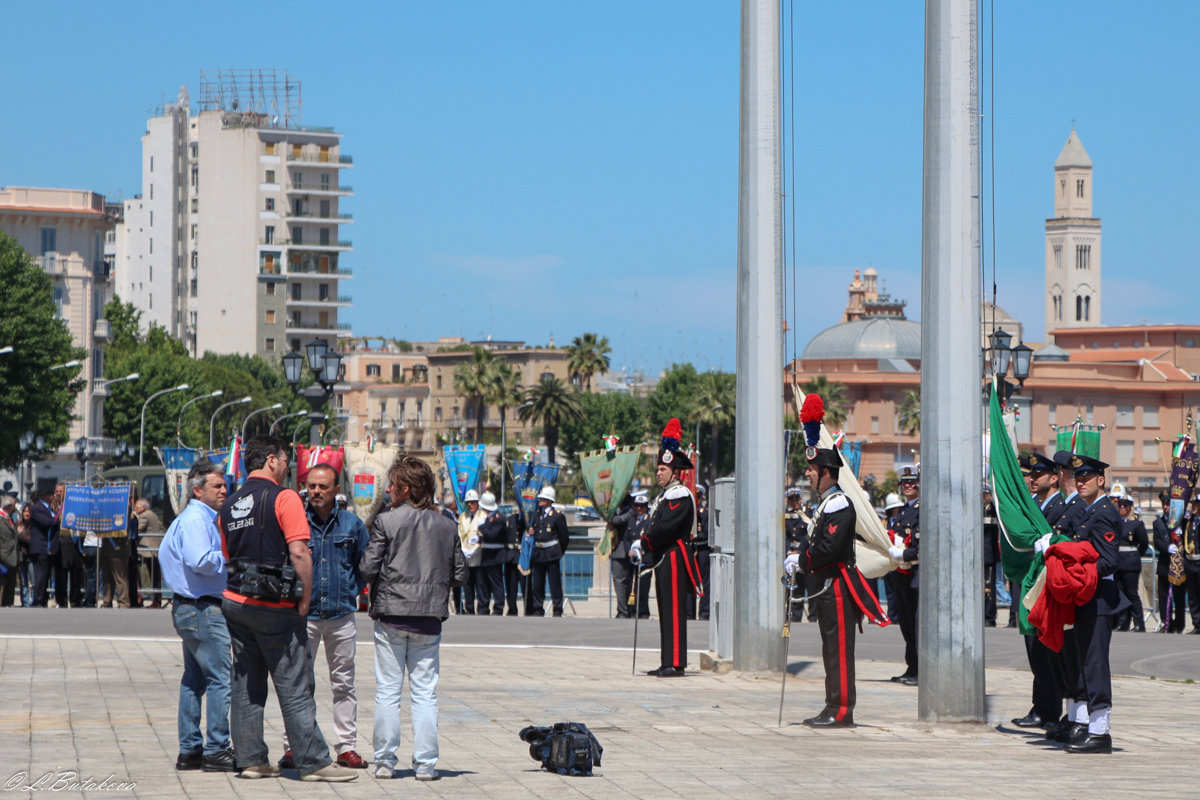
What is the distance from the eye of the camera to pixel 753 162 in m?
15.2

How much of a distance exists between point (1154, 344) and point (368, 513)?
522 feet

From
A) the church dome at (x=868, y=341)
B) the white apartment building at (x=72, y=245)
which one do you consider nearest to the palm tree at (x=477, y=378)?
the white apartment building at (x=72, y=245)

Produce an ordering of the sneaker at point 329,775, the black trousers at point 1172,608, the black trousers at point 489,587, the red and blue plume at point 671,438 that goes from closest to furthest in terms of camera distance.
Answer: the sneaker at point 329,775 < the red and blue plume at point 671,438 < the black trousers at point 1172,608 < the black trousers at point 489,587

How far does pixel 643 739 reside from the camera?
Answer: 11539 mm

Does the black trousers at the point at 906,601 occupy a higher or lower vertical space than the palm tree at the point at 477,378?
lower

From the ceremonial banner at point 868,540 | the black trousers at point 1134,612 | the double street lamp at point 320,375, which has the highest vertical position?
the double street lamp at point 320,375

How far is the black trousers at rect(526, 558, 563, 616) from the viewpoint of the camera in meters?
25.7

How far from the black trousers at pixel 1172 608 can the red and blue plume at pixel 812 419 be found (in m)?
11.5

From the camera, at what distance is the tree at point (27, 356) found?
58.4 meters

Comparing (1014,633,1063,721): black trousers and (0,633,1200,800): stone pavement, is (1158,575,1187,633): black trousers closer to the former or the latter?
(0,633,1200,800): stone pavement

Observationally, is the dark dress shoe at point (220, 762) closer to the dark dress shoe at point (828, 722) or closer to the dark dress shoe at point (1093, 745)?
the dark dress shoe at point (828, 722)

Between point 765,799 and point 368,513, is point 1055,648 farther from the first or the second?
point 368,513

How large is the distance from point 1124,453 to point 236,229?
7495 cm

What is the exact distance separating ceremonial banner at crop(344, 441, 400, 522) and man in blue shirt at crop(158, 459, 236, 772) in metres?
14.1
